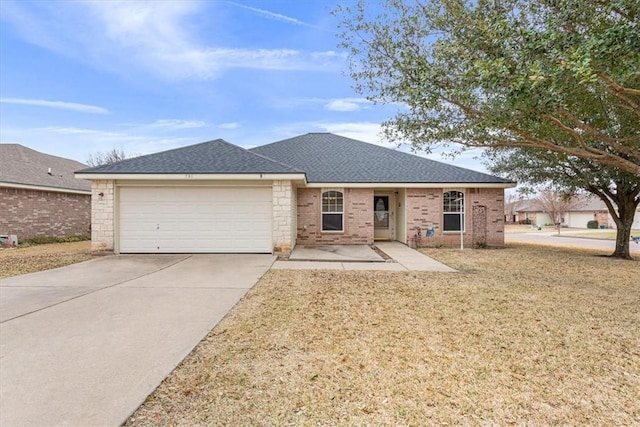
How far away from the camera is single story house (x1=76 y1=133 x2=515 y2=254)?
1091 cm

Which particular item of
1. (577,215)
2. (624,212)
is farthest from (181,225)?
(577,215)

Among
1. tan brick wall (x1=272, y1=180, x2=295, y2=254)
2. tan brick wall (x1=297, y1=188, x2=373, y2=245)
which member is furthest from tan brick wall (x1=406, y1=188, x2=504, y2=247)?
tan brick wall (x1=272, y1=180, x2=295, y2=254)

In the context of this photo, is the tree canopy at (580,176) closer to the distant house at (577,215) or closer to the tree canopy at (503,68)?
the tree canopy at (503,68)

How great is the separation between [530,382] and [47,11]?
15517mm

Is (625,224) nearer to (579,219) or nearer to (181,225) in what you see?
(181,225)

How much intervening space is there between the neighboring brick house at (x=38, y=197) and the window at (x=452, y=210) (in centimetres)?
1855

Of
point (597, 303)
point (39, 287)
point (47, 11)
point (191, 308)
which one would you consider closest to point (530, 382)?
point (597, 303)

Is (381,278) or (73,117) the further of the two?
(73,117)

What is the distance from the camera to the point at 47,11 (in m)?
10.6

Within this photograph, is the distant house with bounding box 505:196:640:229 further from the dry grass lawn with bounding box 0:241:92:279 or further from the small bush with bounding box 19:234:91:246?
the small bush with bounding box 19:234:91:246

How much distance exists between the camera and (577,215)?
46219 millimetres

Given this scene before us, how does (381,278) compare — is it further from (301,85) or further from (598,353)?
(301,85)

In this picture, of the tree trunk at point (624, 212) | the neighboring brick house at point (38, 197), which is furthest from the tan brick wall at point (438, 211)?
the neighboring brick house at point (38, 197)

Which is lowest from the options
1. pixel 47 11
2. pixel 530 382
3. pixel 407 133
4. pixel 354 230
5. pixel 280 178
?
pixel 530 382
